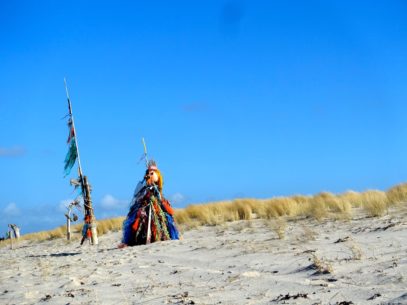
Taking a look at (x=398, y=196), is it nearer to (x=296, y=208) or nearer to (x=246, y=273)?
(x=296, y=208)

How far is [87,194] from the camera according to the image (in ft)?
43.6

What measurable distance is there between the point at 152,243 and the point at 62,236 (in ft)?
Answer: 34.0

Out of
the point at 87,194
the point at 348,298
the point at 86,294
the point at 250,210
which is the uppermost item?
the point at 87,194

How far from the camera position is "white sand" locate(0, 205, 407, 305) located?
438cm

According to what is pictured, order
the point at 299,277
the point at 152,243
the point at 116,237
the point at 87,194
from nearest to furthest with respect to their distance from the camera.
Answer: the point at 299,277, the point at 152,243, the point at 87,194, the point at 116,237

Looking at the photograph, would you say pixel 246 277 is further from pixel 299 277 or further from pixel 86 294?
pixel 86 294

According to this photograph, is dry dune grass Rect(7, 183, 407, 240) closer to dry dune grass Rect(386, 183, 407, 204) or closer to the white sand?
dry dune grass Rect(386, 183, 407, 204)

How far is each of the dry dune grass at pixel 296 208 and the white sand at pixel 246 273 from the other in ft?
3.60

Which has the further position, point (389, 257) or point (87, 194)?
point (87, 194)

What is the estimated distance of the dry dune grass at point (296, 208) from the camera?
10.6m

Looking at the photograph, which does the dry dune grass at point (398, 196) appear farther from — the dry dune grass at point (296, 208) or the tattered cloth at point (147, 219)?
the tattered cloth at point (147, 219)

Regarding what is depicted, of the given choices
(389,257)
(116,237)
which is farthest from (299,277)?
(116,237)

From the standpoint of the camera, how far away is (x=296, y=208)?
12586 millimetres

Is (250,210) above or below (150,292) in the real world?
above
